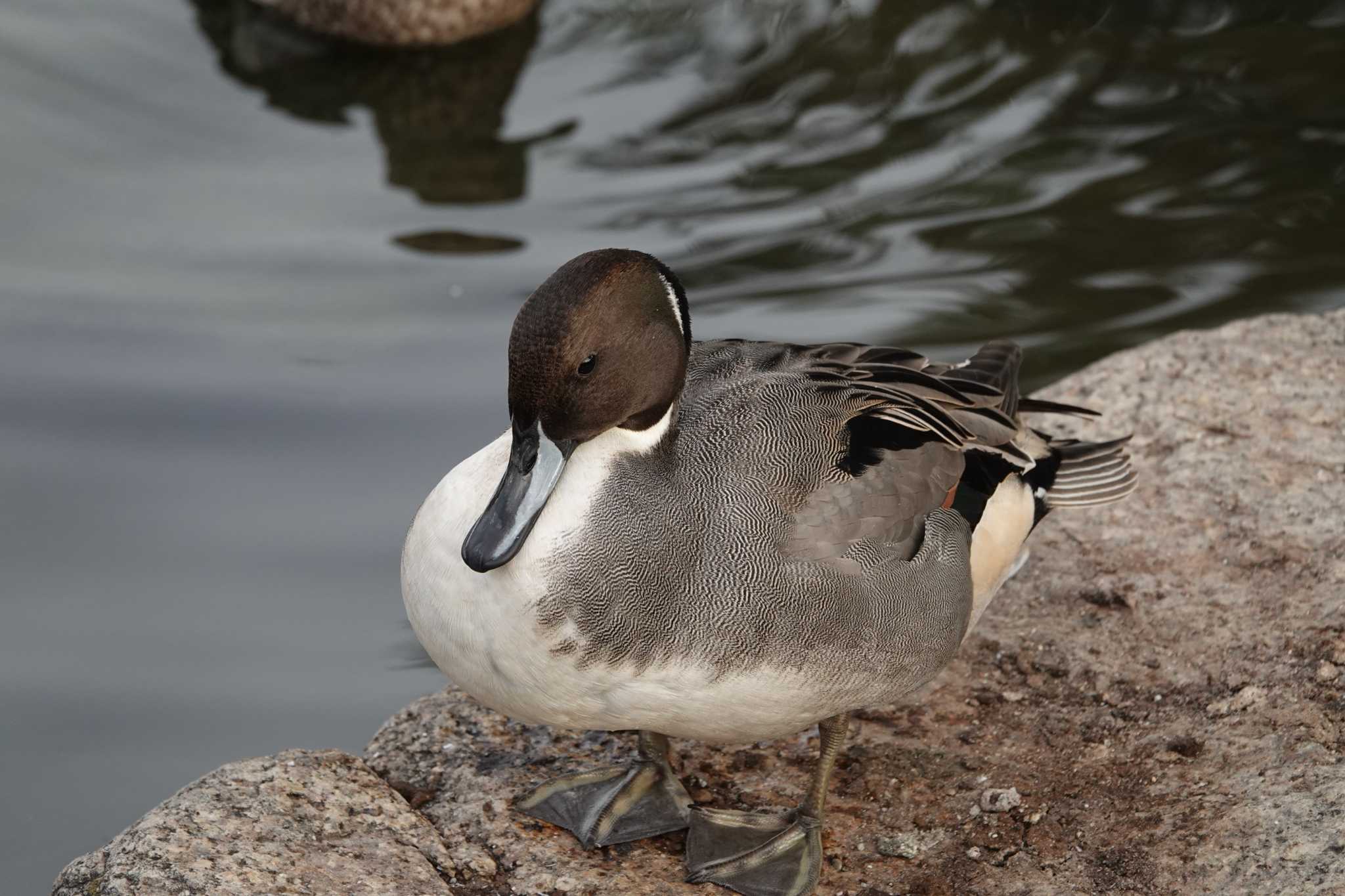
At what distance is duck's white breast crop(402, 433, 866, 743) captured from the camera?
2604mm

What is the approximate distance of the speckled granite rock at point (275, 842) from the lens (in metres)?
2.62

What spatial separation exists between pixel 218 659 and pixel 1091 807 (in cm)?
239

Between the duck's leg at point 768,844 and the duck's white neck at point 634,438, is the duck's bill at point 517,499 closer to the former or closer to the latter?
the duck's white neck at point 634,438

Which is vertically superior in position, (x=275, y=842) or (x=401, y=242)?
(x=275, y=842)

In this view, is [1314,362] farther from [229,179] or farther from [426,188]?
[229,179]

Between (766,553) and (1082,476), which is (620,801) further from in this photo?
(1082,476)

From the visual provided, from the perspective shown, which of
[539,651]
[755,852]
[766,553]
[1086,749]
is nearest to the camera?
[539,651]

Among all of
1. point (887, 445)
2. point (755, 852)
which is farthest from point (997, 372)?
point (755, 852)

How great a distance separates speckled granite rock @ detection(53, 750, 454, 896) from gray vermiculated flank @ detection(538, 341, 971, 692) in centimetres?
56

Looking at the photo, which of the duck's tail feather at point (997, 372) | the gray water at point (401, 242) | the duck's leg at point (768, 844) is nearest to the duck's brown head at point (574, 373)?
the duck's leg at point (768, 844)

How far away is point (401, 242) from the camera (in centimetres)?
571

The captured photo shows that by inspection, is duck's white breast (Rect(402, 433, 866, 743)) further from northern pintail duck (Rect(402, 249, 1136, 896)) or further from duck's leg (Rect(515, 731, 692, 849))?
duck's leg (Rect(515, 731, 692, 849))

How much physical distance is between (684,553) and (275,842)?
89cm

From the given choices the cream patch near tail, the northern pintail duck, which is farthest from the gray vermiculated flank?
the cream patch near tail
